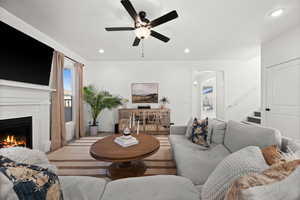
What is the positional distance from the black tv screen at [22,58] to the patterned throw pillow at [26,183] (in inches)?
79.2

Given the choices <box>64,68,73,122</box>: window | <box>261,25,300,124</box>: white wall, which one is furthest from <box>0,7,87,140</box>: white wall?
<box>261,25,300,124</box>: white wall

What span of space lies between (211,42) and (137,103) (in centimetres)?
285

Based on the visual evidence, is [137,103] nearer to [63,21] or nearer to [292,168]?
[63,21]

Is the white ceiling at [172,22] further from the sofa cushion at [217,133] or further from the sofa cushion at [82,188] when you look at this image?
the sofa cushion at [82,188]

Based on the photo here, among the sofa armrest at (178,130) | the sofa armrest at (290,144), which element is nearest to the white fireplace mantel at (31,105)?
the sofa armrest at (178,130)

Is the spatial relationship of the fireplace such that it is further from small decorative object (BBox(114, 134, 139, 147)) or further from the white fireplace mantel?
small decorative object (BBox(114, 134, 139, 147))

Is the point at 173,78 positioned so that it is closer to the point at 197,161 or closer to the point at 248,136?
the point at 248,136

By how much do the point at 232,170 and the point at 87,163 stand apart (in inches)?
90.2

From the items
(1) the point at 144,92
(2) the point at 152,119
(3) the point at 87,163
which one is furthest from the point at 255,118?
(3) the point at 87,163

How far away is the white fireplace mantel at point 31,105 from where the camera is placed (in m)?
2.02

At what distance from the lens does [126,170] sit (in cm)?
192

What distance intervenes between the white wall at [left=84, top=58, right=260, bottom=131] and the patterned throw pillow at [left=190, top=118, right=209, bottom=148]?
2.33 meters

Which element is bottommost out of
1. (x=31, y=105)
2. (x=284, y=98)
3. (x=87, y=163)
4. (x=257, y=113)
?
(x=87, y=163)

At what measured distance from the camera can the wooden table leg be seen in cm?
185
